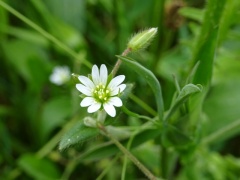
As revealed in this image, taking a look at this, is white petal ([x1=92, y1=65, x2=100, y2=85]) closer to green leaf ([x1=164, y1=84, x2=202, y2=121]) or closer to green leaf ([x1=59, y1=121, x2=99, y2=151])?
green leaf ([x1=59, y1=121, x2=99, y2=151])

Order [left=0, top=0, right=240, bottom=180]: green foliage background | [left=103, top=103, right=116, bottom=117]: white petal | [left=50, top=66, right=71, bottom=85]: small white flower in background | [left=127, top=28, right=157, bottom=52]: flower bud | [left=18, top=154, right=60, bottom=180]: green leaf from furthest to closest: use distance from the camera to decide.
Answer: [left=50, top=66, right=71, bottom=85]: small white flower in background, [left=18, top=154, right=60, bottom=180]: green leaf, [left=0, top=0, right=240, bottom=180]: green foliage background, [left=127, top=28, right=157, bottom=52]: flower bud, [left=103, top=103, right=116, bottom=117]: white petal

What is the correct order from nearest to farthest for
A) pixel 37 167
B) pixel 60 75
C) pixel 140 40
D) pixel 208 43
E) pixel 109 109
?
pixel 109 109 < pixel 140 40 < pixel 208 43 < pixel 37 167 < pixel 60 75

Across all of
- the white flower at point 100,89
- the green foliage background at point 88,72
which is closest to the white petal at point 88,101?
the white flower at point 100,89

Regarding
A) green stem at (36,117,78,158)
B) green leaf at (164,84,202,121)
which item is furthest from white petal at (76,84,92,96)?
green stem at (36,117,78,158)

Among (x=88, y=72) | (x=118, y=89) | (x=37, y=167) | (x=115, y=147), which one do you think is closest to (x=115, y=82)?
(x=118, y=89)

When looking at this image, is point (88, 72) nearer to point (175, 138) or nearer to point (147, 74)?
point (175, 138)
